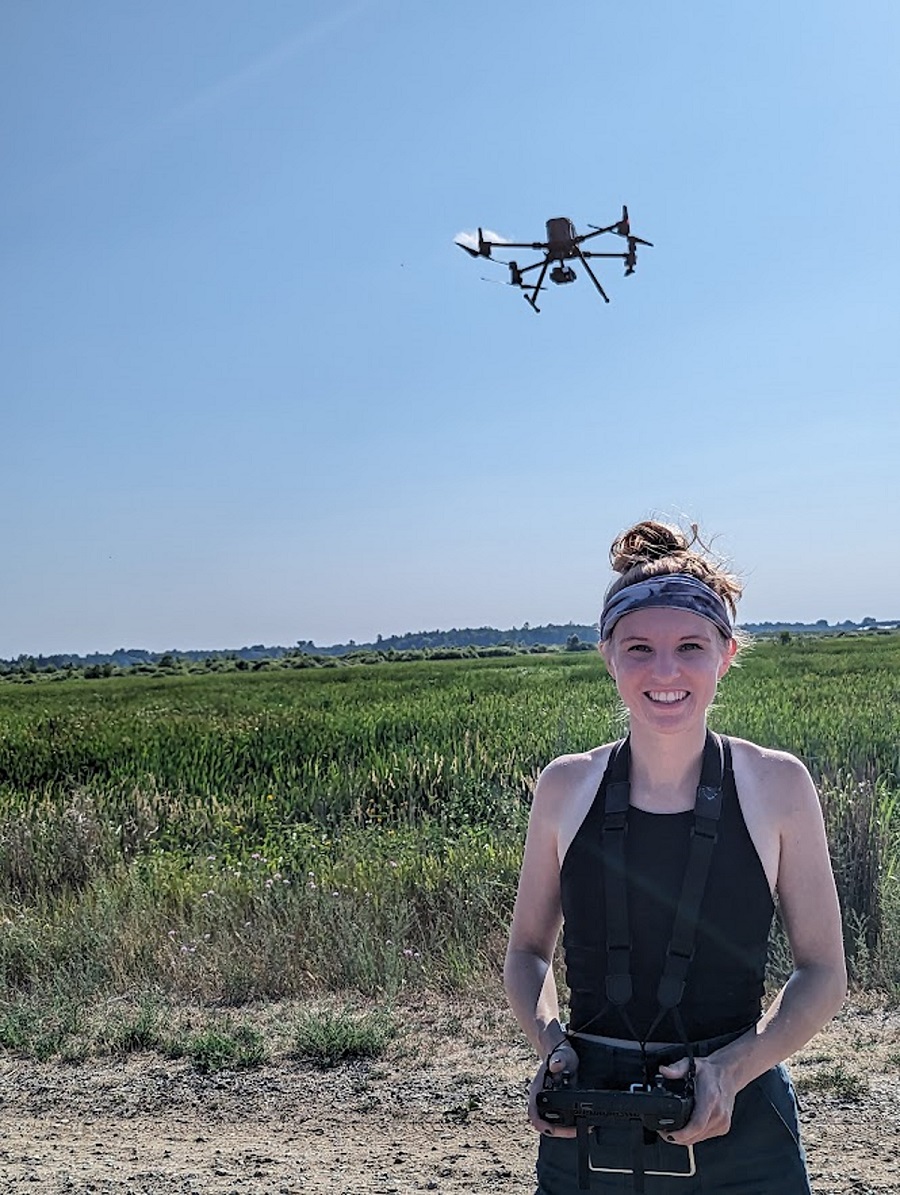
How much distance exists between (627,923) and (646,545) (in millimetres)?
675

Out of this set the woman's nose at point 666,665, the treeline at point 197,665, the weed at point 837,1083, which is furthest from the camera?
the treeline at point 197,665

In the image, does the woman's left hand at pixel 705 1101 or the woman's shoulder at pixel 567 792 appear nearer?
the woman's left hand at pixel 705 1101

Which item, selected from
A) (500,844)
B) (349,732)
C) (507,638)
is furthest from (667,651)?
(507,638)

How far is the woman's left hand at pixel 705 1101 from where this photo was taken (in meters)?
1.60

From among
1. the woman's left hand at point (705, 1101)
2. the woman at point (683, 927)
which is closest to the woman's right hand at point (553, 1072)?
the woman at point (683, 927)

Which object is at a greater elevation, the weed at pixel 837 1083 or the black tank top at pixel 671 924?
the black tank top at pixel 671 924

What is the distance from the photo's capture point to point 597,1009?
1782 millimetres

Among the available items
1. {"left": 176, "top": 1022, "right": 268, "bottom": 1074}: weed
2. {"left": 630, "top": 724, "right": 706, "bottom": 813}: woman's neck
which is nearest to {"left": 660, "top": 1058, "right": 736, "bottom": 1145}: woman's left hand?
{"left": 630, "top": 724, "right": 706, "bottom": 813}: woman's neck

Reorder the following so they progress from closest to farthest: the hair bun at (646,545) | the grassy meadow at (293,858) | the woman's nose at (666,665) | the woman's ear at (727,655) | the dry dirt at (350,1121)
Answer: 1. the woman's nose at (666,665)
2. the woman's ear at (727,655)
3. the hair bun at (646,545)
4. the dry dirt at (350,1121)
5. the grassy meadow at (293,858)

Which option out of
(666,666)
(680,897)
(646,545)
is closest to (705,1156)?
(680,897)

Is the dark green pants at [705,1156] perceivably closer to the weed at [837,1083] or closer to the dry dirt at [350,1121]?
the dry dirt at [350,1121]

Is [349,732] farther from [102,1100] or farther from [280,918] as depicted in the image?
[102,1100]

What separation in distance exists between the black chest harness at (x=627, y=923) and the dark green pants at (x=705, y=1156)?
6cm

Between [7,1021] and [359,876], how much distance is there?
2.20m
